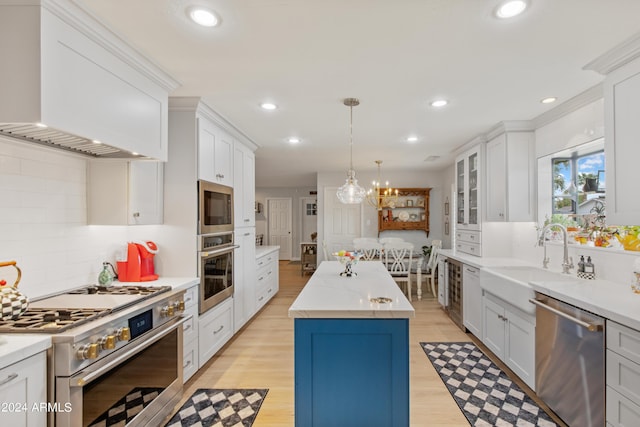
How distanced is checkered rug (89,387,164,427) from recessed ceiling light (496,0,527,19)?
272cm

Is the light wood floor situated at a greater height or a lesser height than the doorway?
lesser

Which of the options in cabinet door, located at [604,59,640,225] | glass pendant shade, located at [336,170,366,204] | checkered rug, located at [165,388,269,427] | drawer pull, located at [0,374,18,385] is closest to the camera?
drawer pull, located at [0,374,18,385]

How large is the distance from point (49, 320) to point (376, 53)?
88.2 inches

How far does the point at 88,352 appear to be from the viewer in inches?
57.0

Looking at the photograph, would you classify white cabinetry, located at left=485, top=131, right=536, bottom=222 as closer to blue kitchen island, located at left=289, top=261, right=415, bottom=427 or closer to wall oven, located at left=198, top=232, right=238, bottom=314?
blue kitchen island, located at left=289, top=261, right=415, bottom=427

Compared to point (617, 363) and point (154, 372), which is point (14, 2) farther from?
point (617, 363)

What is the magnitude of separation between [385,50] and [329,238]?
5.45 m

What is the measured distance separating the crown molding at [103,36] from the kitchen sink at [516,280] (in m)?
3.01

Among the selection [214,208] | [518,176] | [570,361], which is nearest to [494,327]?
[570,361]

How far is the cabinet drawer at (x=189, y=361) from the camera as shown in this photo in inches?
97.0

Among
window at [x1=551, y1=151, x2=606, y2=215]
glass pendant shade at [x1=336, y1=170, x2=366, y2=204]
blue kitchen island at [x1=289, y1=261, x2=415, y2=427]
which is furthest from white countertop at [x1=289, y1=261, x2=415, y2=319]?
window at [x1=551, y1=151, x2=606, y2=215]

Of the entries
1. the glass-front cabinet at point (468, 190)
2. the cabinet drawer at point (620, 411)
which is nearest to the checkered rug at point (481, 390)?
the cabinet drawer at point (620, 411)

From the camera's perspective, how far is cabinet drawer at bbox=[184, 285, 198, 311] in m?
2.47

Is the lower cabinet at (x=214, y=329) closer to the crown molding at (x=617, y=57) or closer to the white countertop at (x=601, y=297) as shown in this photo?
the white countertop at (x=601, y=297)
